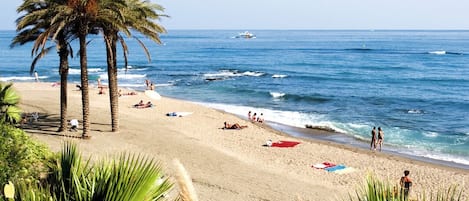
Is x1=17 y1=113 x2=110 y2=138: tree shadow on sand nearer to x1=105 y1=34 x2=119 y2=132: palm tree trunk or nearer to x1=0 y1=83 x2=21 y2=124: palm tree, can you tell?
x1=105 y1=34 x2=119 y2=132: palm tree trunk

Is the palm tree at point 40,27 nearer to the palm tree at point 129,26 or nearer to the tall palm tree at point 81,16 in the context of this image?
the tall palm tree at point 81,16

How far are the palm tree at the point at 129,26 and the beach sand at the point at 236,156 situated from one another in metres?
2.74

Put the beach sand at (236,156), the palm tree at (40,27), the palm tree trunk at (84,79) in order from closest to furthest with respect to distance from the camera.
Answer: the beach sand at (236,156), the palm tree at (40,27), the palm tree trunk at (84,79)

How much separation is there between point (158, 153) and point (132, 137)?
8.87 feet

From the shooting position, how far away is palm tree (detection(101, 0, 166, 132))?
18.4 metres

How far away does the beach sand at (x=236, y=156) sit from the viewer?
15078 mm

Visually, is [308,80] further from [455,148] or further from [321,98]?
[455,148]

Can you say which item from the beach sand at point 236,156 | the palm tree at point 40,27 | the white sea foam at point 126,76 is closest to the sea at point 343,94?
the white sea foam at point 126,76

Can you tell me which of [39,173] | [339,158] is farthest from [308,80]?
[39,173]

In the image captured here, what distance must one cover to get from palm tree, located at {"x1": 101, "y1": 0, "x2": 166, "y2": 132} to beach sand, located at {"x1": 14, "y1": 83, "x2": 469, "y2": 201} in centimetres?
274

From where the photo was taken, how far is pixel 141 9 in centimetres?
1977

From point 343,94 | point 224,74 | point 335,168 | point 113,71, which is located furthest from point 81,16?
point 224,74

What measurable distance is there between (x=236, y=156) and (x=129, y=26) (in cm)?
658

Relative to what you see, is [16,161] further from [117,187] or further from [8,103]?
[8,103]
